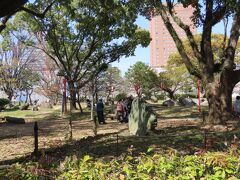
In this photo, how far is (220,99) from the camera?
15547 millimetres

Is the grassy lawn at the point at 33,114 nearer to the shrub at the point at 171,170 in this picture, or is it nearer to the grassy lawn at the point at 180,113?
the grassy lawn at the point at 180,113

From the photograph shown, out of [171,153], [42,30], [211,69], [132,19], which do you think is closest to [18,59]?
[42,30]

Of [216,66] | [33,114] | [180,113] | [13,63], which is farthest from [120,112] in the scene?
[13,63]

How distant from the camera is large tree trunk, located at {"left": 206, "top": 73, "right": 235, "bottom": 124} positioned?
1518 centimetres

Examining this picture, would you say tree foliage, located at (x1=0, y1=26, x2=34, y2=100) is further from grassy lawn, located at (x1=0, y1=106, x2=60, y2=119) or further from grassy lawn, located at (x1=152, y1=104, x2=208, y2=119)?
grassy lawn, located at (x1=152, y1=104, x2=208, y2=119)

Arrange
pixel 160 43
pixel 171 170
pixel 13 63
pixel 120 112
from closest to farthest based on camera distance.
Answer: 1. pixel 171 170
2. pixel 120 112
3. pixel 13 63
4. pixel 160 43

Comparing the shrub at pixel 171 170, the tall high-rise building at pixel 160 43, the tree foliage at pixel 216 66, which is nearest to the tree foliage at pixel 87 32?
the tree foliage at pixel 216 66

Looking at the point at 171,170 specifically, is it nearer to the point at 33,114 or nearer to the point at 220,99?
the point at 220,99

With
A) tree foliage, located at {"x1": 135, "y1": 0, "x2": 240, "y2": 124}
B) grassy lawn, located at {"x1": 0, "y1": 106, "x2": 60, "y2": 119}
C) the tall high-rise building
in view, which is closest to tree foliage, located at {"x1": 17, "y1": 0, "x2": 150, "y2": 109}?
grassy lawn, located at {"x1": 0, "y1": 106, "x2": 60, "y2": 119}

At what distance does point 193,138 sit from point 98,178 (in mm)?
7422

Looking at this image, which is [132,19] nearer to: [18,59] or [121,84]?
[18,59]

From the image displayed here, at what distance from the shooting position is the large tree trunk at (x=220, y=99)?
1518 centimetres

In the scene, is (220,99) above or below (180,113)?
above

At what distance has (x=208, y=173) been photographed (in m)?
3.81
